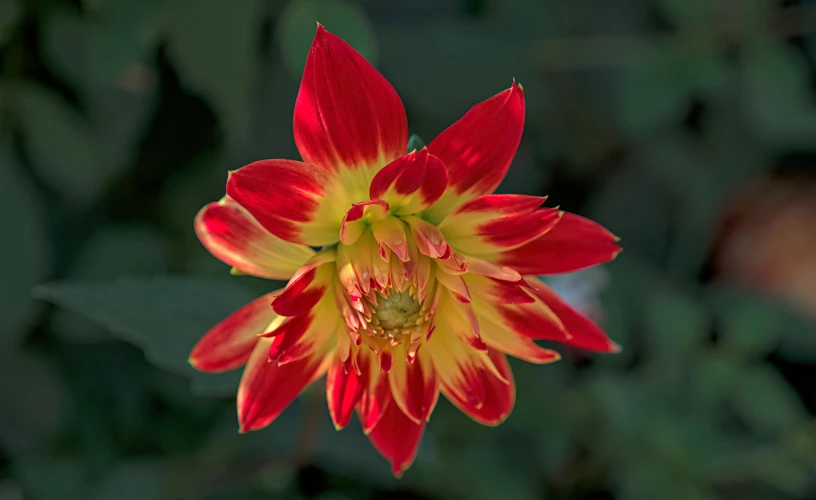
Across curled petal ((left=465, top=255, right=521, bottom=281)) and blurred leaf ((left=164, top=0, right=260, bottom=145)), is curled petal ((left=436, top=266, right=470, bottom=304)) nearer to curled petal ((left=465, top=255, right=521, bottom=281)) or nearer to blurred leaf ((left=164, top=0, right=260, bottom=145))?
curled petal ((left=465, top=255, right=521, bottom=281))

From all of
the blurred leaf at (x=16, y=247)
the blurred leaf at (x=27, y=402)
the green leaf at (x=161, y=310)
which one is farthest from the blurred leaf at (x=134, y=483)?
the green leaf at (x=161, y=310)

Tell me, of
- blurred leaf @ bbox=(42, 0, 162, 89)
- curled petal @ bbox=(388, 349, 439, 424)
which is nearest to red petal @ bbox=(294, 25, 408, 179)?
curled petal @ bbox=(388, 349, 439, 424)

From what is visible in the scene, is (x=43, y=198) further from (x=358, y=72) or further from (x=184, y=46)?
(x=358, y=72)

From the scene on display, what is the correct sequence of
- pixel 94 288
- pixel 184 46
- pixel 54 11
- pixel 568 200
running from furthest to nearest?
pixel 568 200 → pixel 54 11 → pixel 184 46 → pixel 94 288

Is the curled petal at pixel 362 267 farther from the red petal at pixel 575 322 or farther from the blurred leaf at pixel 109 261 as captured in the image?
the blurred leaf at pixel 109 261

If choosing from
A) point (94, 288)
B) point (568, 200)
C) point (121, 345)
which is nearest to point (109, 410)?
point (121, 345)

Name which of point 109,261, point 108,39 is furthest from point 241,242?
point 109,261

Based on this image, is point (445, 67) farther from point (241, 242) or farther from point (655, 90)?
point (241, 242)
